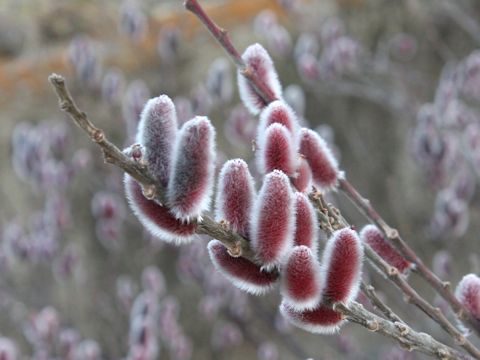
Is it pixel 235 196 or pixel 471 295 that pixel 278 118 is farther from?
pixel 471 295

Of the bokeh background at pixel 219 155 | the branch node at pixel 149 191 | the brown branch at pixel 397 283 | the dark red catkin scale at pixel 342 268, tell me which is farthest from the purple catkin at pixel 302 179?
the bokeh background at pixel 219 155

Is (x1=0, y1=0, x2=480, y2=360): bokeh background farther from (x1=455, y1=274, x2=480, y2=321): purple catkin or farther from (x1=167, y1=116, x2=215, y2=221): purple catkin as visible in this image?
(x1=167, y1=116, x2=215, y2=221): purple catkin

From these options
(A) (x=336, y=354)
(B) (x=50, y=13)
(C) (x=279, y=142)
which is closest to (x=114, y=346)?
(A) (x=336, y=354)

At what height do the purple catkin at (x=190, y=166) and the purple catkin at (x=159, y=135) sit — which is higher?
the purple catkin at (x=159, y=135)

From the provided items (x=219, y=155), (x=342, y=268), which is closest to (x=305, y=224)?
(x=342, y=268)

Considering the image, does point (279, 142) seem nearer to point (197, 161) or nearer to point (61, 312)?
point (197, 161)

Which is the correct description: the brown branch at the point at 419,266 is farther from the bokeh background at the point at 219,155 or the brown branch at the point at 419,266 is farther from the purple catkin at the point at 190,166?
the bokeh background at the point at 219,155

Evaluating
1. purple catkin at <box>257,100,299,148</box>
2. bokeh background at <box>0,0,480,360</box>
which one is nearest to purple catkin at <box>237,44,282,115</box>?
purple catkin at <box>257,100,299,148</box>
